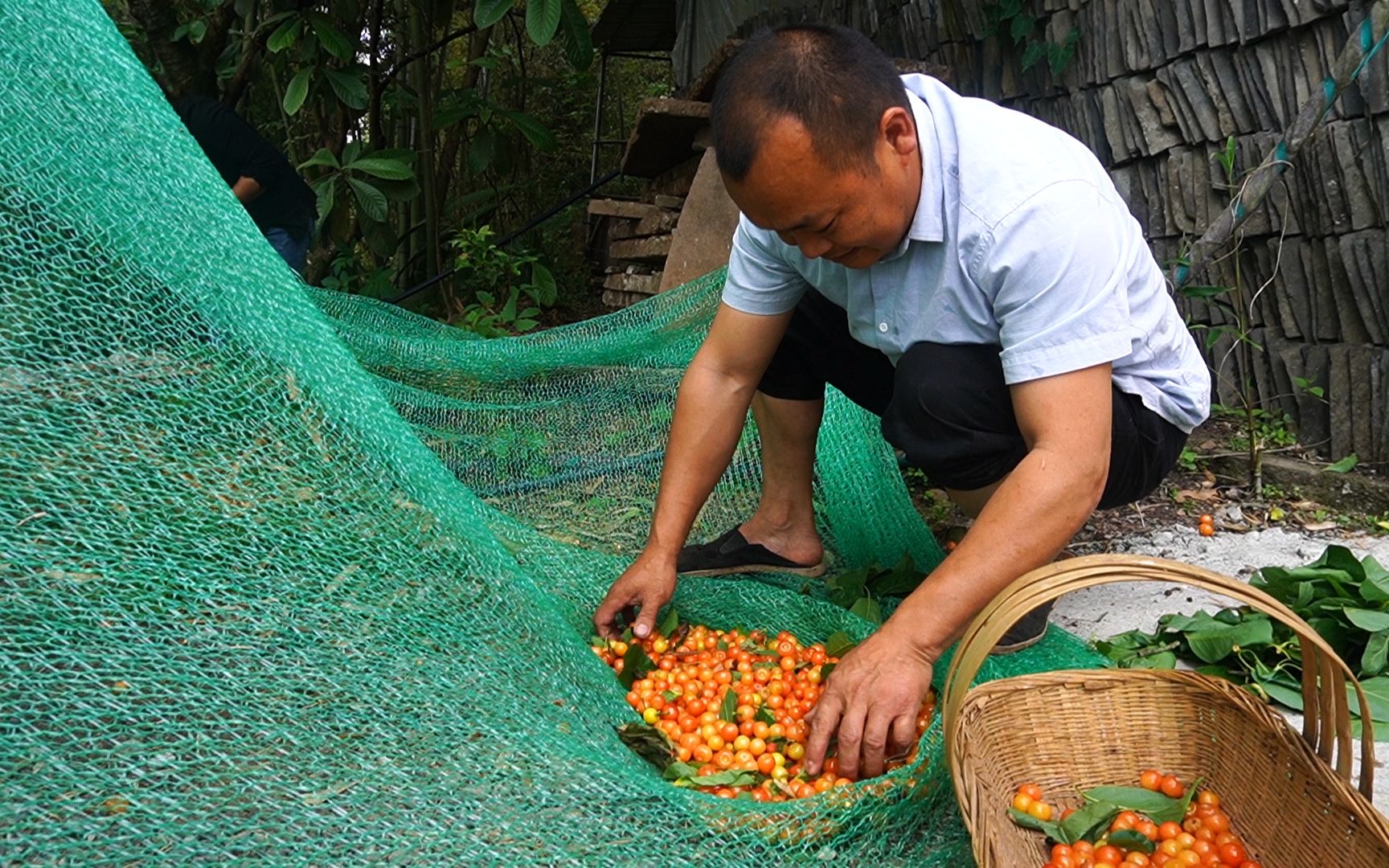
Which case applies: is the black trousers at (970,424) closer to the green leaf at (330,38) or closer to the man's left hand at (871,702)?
the man's left hand at (871,702)

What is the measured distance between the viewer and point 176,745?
118 centimetres

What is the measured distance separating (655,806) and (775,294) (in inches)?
43.4

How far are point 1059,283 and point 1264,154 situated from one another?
192 cm

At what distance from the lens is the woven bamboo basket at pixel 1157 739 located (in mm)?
1372

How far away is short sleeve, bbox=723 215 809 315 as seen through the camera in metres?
2.17

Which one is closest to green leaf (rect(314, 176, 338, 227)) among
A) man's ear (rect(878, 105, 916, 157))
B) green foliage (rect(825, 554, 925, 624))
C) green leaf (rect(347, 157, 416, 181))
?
green leaf (rect(347, 157, 416, 181))

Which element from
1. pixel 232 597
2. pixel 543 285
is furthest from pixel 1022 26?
pixel 232 597

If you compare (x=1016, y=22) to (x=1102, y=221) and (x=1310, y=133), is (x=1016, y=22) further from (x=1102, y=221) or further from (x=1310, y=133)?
(x=1102, y=221)

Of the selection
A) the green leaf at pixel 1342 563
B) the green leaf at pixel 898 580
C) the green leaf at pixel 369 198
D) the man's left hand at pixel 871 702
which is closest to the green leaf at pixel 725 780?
the man's left hand at pixel 871 702

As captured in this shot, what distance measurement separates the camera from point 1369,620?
82.3 inches

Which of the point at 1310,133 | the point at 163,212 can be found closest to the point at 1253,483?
the point at 1310,133

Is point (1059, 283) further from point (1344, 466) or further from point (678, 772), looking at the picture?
point (1344, 466)

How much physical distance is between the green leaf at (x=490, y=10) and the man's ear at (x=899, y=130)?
328 centimetres

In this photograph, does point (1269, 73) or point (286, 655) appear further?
point (1269, 73)
